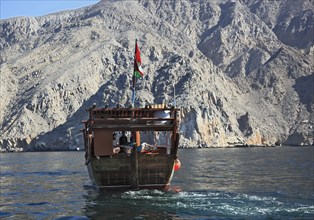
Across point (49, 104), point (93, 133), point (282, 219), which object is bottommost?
point (282, 219)

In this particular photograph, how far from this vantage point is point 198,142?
15188 centimetres

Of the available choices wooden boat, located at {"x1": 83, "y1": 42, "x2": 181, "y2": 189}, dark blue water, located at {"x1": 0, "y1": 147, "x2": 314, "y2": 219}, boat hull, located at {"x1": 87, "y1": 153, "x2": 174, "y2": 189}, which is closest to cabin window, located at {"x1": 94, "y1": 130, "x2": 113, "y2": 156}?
wooden boat, located at {"x1": 83, "y1": 42, "x2": 181, "y2": 189}

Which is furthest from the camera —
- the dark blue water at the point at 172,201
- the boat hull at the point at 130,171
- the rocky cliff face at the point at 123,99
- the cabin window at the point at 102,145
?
the rocky cliff face at the point at 123,99

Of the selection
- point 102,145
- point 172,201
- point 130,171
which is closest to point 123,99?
point 102,145

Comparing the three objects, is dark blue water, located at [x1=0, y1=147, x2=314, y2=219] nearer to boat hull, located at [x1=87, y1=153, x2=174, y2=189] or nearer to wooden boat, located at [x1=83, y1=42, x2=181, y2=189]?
boat hull, located at [x1=87, y1=153, x2=174, y2=189]

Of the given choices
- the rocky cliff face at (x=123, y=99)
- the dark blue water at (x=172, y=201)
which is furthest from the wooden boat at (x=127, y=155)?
the rocky cliff face at (x=123, y=99)

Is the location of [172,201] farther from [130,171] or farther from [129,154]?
[129,154]

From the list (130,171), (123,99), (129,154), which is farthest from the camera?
(123,99)

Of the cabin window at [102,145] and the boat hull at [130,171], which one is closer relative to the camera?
the boat hull at [130,171]

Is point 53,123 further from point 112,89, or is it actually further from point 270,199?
point 270,199

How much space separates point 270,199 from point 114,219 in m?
9.96

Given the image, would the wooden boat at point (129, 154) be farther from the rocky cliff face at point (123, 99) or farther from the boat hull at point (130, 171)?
the rocky cliff face at point (123, 99)

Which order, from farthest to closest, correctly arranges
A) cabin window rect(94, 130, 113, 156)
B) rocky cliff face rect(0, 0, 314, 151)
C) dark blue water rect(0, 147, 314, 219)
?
1. rocky cliff face rect(0, 0, 314, 151)
2. cabin window rect(94, 130, 113, 156)
3. dark blue water rect(0, 147, 314, 219)

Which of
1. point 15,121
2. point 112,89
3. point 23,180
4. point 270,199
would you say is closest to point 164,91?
point 112,89
